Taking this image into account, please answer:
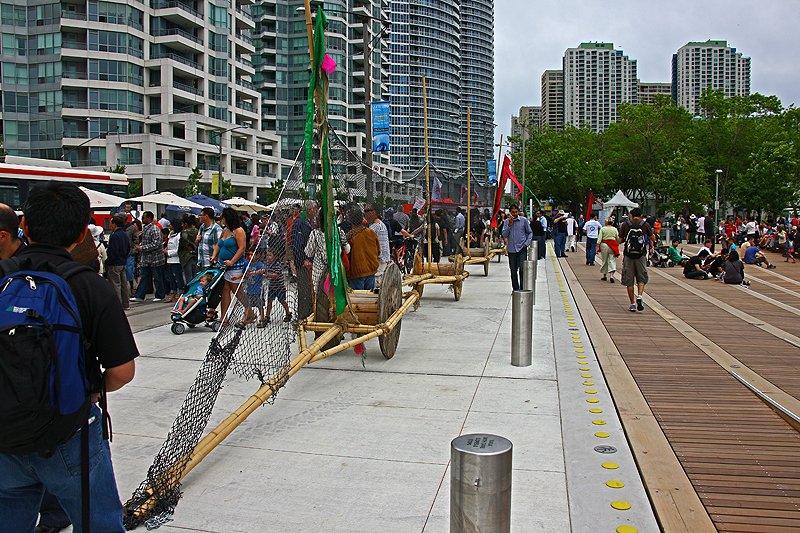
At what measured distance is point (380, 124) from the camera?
19141 millimetres

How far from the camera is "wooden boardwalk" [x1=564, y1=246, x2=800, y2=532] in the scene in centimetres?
377

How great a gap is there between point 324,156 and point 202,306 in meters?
4.24

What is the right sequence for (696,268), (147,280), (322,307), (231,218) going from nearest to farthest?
(322,307)
(231,218)
(147,280)
(696,268)

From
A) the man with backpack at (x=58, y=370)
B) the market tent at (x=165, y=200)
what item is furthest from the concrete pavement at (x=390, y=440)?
the market tent at (x=165, y=200)

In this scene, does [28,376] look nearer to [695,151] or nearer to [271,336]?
[271,336]

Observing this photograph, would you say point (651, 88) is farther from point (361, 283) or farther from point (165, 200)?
point (361, 283)

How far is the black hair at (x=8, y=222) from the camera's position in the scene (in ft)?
11.2

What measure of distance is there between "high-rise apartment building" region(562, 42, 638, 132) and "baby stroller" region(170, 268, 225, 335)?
5844 inches

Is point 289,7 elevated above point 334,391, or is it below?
above

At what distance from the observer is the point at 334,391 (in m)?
6.00

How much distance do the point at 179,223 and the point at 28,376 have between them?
35.6 ft

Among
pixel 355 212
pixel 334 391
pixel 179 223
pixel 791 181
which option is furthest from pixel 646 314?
pixel 791 181

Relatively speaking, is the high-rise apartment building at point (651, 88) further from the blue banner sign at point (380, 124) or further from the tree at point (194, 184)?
the blue banner sign at point (380, 124)

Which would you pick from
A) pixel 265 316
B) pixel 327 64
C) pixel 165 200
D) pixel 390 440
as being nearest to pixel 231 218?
pixel 265 316
